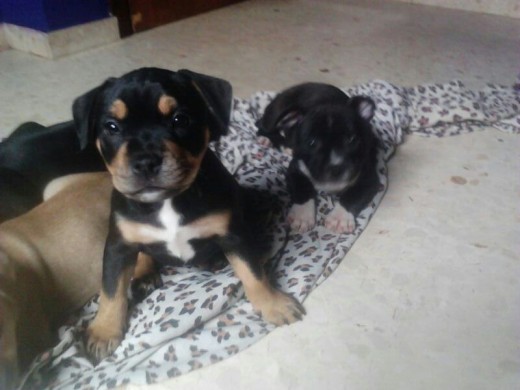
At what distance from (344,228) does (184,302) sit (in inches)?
28.7

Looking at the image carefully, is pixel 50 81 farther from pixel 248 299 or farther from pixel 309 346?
pixel 309 346

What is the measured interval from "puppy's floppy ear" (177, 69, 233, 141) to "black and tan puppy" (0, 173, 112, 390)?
0.64 metres

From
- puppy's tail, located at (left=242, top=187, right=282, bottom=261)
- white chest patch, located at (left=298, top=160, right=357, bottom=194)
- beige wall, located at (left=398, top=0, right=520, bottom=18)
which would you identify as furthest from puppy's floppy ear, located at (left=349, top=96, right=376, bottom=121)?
beige wall, located at (left=398, top=0, right=520, bottom=18)

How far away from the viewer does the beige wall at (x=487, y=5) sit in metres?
5.18

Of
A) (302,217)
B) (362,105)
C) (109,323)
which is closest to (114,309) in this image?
(109,323)

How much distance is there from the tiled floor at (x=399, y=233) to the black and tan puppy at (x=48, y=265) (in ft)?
1.40

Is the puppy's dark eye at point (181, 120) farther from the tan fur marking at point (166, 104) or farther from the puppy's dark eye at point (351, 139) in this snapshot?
the puppy's dark eye at point (351, 139)

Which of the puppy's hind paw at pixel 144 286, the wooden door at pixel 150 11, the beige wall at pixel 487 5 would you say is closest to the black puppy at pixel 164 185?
the puppy's hind paw at pixel 144 286

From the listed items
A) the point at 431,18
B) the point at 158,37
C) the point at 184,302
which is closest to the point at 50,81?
the point at 158,37

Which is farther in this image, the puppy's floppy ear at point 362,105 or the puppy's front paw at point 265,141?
the puppy's front paw at point 265,141

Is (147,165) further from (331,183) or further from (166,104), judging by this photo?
(331,183)

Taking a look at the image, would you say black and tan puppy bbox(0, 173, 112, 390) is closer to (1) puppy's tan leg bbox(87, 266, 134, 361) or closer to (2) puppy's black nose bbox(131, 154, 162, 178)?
(1) puppy's tan leg bbox(87, 266, 134, 361)

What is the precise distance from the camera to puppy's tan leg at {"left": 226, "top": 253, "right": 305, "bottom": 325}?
1732 mm

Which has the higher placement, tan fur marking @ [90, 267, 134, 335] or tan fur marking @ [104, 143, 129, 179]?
tan fur marking @ [104, 143, 129, 179]
